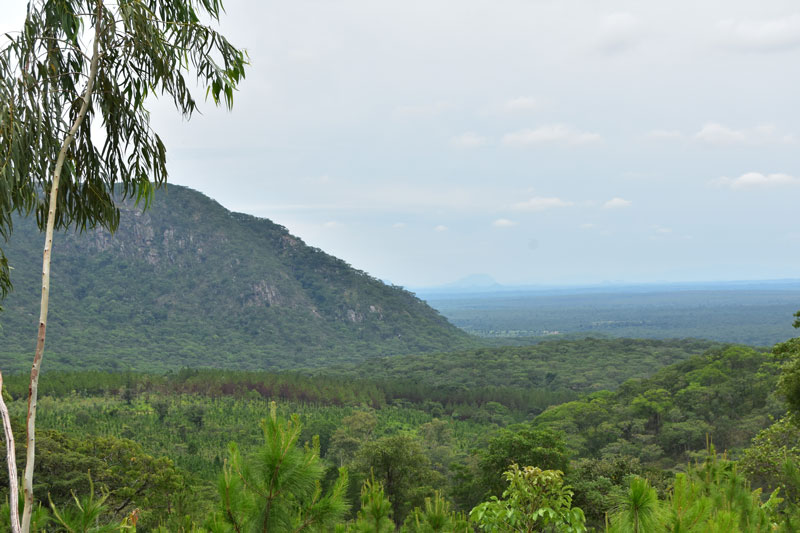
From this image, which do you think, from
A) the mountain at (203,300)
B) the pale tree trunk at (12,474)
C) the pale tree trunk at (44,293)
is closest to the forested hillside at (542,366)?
the mountain at (203,300)

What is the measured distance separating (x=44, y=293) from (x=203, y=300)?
12021cm

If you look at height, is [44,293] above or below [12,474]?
above

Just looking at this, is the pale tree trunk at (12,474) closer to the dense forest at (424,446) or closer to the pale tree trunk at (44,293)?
the pale tree trunk at (44,293)

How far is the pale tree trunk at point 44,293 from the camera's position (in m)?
3.65

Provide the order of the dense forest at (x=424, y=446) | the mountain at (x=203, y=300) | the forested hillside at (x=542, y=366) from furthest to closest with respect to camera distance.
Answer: the mountain at (x=203, y=300) < the forested hillside at (x=542, y=366) < the dense forest at (x=424, y=446)

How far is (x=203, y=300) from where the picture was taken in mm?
117250

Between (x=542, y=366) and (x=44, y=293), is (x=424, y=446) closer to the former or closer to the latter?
(x=44, y=293)

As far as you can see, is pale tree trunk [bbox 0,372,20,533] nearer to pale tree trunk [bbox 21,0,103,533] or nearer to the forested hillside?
pale tree trunk [bbox 21,0,103,533]

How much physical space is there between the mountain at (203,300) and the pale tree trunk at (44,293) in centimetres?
8661

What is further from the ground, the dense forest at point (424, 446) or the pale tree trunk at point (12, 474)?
the pale tree trunk at point (12, 474)

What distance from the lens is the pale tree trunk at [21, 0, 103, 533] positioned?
3648 mm

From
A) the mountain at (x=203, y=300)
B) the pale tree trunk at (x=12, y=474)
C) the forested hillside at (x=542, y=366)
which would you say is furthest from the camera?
the mountain at (x=203, y=300)

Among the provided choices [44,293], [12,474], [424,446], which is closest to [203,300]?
[424,446]

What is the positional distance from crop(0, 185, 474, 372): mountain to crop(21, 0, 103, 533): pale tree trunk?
86.6 metres
